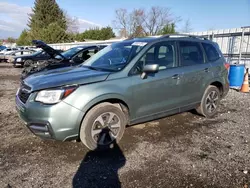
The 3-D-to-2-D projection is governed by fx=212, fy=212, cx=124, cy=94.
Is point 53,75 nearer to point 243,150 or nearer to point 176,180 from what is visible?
point 176,180

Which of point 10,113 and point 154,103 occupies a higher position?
point 154,103

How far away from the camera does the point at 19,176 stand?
9.43ft

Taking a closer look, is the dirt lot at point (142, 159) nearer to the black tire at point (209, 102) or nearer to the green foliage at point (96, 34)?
the black tire at point (209, 102)

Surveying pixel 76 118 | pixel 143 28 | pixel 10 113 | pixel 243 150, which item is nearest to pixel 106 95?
pixel 76 118

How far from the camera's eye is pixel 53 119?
302cm

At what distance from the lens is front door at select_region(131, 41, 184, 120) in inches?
146

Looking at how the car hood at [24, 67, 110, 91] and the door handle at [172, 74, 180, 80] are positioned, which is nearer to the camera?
the car hood at [24, 67, 110, 91]

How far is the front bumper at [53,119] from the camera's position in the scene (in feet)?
9.89

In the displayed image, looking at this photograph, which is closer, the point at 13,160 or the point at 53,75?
the point at 13,160

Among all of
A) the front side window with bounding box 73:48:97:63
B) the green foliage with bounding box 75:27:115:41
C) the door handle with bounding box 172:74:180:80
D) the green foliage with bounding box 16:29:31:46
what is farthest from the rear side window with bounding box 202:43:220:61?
the green foliage with bounding box 16:29:31:46

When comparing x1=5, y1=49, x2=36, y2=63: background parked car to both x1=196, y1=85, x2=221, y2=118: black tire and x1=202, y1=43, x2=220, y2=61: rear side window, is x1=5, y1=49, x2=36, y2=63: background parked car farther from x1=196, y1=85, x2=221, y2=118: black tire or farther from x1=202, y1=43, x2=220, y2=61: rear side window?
x1=196, y1=85, x2=221, y2=118: black tire

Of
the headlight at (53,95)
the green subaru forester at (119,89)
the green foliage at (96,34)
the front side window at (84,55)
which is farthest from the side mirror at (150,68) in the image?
the green foliage at (96,34)

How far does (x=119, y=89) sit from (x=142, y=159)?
1162 millimetres

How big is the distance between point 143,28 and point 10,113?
4628 centimetres
